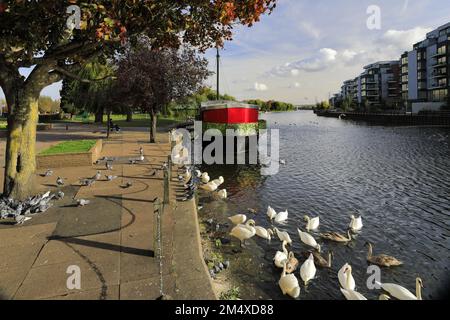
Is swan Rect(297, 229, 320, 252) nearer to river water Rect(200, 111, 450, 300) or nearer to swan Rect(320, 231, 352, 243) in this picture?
river water Rect(200, 111, 450, 300)

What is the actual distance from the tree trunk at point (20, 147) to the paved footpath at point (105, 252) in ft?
4.10

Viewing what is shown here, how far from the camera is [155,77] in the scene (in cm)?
2209

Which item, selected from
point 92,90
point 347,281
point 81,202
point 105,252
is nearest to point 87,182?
point 81,202

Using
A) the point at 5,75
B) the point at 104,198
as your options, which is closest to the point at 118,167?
the point at 104,198

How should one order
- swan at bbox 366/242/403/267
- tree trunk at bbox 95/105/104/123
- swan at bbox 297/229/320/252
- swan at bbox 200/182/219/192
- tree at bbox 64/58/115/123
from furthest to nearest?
tree trunk at bbox 95/105/104/123 → tree at bbox 64/58/115/123 → swan at bbox 200/182/219/192 → swan at bbox 297/229/320/252 → swan at bbox 366/242/403/267

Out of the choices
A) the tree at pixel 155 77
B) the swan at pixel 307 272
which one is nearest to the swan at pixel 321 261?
the swan at pixel 307 272

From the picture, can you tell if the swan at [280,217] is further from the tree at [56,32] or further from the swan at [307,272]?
the tree at [56,32]

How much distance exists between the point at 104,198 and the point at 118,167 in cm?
502

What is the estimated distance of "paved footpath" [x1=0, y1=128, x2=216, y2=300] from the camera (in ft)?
15.9

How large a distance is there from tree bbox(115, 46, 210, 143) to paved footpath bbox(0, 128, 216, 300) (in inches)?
521

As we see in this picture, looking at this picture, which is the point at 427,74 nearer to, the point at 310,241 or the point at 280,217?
the point at 280,217

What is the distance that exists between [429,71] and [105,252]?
107 metres

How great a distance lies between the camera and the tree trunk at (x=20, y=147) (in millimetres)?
8938

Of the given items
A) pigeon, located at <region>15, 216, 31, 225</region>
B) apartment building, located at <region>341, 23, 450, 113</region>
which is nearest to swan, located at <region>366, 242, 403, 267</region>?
pigeon, located at <region>15, 216, 31, 225</region>
